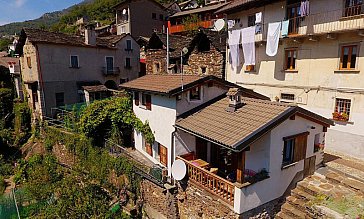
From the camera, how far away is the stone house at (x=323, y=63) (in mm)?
14383

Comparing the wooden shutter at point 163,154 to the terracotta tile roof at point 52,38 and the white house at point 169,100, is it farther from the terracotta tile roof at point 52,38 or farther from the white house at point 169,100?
the terracotta tile roof at point 52,38

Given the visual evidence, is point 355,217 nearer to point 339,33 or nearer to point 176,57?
point 339,33

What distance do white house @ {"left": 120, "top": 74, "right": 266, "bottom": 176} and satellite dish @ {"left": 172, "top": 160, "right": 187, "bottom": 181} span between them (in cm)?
93

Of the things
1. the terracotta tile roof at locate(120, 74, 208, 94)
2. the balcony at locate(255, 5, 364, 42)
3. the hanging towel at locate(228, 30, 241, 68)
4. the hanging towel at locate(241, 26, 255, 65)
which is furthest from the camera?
the hanging towel at locate(228, 30, 241, 68)

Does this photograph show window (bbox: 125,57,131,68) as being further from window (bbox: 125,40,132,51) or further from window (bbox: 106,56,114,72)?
window (bbox: 106,56,114,72)

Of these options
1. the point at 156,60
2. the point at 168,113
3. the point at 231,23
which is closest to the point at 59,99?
the point at 156,60

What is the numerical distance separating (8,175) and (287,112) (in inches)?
995

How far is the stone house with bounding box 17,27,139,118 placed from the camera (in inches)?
1015

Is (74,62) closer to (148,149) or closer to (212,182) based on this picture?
(148,149)

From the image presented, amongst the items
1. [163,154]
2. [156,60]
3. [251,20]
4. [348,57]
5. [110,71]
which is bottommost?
[163,154]

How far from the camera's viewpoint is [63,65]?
1070 inches

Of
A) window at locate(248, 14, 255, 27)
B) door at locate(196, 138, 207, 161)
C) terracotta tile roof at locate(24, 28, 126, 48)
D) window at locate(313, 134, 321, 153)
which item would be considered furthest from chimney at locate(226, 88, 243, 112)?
terracotta tile roof at locate(24, 28, 126, 48)

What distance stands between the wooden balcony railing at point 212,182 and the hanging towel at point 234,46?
11.9m

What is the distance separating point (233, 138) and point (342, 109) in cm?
963
